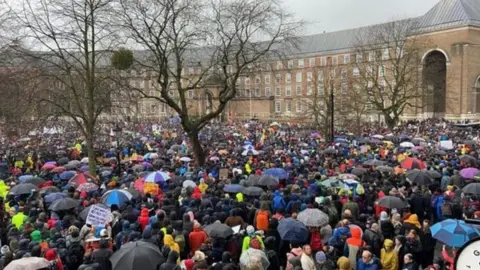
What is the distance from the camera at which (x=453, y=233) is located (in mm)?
7875

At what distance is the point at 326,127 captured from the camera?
32250mm

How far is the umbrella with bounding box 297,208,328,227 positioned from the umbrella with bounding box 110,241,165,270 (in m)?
3.23

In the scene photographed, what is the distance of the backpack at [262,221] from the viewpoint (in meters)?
9.98

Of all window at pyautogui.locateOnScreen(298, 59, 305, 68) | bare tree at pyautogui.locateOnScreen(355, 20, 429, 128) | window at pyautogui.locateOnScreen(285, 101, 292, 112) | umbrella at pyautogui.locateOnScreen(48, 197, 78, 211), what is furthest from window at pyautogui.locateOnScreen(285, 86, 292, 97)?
umbrella at pyautogui.locateOnScreen(48, 197, 78, 211)

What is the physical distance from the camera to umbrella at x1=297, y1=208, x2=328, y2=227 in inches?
365

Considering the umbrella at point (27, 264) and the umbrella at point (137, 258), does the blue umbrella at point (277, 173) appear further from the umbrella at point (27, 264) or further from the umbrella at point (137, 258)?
the umbrella at point (27, 264)

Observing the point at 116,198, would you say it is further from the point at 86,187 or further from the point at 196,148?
the point at 196,148

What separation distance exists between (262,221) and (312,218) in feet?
3.75

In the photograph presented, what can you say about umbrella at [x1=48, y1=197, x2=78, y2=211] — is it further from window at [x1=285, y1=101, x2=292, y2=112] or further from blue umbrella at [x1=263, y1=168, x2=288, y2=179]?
window at [x1=285, y1=101, x2=292, y2=112]

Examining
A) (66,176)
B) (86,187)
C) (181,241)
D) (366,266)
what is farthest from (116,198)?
(366,266)

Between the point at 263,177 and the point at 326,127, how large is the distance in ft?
61.6

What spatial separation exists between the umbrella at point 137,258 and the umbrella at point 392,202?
226 inches

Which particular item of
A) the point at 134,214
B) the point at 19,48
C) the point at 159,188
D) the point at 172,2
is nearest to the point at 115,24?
the point at 172,2

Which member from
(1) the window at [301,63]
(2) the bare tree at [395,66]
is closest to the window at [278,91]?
(1) the window at [301,63]
